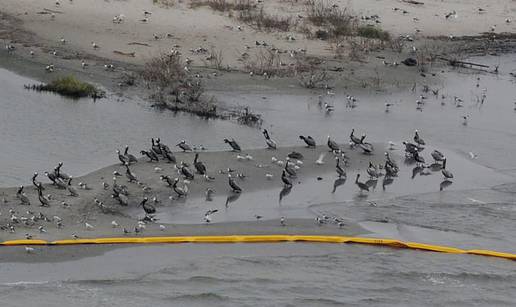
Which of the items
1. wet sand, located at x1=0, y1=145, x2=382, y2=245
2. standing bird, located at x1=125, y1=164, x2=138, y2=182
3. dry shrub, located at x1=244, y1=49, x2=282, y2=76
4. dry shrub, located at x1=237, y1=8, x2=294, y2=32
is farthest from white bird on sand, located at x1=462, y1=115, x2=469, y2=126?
standing bird, located at x1=125, y1=164, x2=138, y2=182

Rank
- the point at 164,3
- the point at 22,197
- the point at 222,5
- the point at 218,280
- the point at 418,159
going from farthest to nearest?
the point at 222,5, the point at 164,3, the point at 418,159, the point at 22,197, the point at 218,280

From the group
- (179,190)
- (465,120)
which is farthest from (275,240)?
(465,120)

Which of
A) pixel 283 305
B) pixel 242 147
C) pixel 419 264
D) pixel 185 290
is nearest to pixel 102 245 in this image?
pixel 185 290

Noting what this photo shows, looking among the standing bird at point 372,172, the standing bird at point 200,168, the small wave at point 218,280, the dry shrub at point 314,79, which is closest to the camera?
the small wave at point 218,280

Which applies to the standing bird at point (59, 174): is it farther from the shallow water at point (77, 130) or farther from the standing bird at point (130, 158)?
the standing bird at point (130, 158)

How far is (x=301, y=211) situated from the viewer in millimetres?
21000

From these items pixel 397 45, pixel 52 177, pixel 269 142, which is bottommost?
pixel 52 177

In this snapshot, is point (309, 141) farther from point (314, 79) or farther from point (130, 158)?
point (314, 79)

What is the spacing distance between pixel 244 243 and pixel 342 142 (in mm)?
7915

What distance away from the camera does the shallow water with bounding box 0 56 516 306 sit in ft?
A: 57.0

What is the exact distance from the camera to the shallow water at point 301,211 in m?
17.4

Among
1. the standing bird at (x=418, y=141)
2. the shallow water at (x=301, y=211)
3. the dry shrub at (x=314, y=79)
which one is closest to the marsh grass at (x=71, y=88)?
the shallow water at (x=301, y=211)

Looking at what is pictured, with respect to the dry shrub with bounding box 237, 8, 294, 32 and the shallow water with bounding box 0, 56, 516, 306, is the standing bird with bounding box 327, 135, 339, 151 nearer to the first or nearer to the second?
the shallow water with bounding box 0, 56, 516, 306

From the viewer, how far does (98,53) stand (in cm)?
3256
